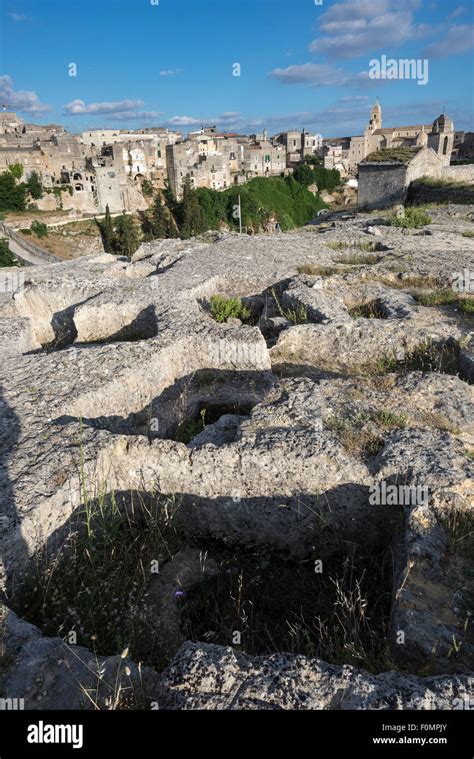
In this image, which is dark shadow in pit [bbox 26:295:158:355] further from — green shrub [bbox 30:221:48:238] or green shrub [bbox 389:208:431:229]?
green shrub [bbox 30:221:48:238]

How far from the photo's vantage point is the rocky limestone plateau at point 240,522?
2.58 meters

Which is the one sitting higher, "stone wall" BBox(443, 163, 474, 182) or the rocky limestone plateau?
"stone wall" BBox(443, 163, 474, 182)

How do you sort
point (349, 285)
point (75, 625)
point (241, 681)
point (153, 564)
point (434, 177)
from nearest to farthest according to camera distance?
1. point (241, 681)
2. point (75, 625)
3. point (153, 564)
4. point (349, 285)
5. point (434, 177)

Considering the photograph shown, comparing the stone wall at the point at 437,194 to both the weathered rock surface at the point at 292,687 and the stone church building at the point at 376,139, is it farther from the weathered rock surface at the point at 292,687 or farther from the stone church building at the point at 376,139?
the stone church building at the point at 376,139

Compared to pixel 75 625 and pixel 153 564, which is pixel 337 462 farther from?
pixel 75 625

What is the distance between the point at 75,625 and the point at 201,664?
104cm

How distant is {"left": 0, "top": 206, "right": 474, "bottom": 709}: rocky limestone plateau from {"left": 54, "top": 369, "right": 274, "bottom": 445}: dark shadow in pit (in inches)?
1.1

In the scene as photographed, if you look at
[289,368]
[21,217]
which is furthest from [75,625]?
[21,217]

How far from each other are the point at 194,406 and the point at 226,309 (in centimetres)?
293

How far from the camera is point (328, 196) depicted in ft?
273

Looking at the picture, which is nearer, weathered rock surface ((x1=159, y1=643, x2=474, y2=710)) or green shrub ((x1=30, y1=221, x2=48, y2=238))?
weathered rock surface ((x1=159, y1=643, x2=474, y2=710))

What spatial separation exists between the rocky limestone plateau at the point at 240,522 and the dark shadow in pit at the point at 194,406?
3cm

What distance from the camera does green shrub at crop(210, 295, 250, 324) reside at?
27.7 feet

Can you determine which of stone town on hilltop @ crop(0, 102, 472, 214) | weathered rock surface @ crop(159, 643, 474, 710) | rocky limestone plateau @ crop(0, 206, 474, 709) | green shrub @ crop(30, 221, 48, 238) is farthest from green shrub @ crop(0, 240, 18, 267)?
weathered rock surface @ crop(159, 643, 474, 710)
